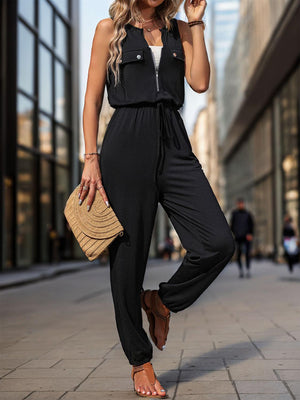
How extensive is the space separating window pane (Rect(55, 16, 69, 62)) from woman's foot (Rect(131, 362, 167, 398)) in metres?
24.6

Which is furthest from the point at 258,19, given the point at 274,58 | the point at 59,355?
the point at 59,355

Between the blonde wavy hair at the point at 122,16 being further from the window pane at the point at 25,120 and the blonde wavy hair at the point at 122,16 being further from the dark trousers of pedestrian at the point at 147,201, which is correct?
the window pane at the point at 25,120

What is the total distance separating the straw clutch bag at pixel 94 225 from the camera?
324 centimetres

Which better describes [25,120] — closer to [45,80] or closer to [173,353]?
[45,80]

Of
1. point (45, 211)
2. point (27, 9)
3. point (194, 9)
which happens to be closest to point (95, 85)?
point (194, 9)

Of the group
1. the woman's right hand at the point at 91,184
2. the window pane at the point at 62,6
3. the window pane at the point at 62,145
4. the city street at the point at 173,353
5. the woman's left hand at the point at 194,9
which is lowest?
the city street at the point at 173,353

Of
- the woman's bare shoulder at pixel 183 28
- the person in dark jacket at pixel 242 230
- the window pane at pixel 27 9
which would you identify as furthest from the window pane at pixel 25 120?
the woman's bare shoulder at pixel 183 28

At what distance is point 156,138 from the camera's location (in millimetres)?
3371

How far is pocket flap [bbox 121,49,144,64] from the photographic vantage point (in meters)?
3.38

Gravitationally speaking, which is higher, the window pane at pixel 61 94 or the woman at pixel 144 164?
the window pane at pixel 61 94

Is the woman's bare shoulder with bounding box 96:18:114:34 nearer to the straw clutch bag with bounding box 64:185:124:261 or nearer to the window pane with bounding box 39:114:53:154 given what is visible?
the straw clutch bag with bounding box 64:185:124:261

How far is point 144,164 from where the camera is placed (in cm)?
336

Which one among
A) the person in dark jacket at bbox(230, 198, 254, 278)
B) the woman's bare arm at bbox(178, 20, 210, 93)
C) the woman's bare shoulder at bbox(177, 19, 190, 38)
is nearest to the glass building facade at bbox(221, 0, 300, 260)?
the person in dark jacket at bbox(230, 198, 254, 278)

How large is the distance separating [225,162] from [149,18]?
2347 inches
